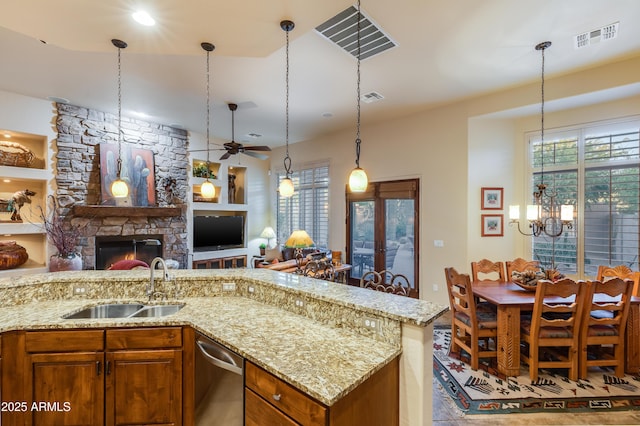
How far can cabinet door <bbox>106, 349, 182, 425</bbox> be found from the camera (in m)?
1.90

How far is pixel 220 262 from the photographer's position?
7094 mm

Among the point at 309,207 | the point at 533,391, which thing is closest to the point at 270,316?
the point at 533,391

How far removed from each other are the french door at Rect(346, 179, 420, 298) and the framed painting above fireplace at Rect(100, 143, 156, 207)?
4085 mm

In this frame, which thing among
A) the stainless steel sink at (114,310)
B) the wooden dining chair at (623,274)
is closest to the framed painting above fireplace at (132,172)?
the stainless steel sink at (114,310)

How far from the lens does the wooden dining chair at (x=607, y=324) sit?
→ 9.00ft

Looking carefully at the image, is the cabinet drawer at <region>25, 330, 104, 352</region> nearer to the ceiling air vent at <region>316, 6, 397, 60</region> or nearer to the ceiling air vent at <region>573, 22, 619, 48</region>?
the ceiling air vent at <region>316, 6, 397, 60</region>

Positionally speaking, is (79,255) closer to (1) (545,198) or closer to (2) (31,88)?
(2) (31,88)

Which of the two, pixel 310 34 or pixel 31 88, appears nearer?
pixel 310 34

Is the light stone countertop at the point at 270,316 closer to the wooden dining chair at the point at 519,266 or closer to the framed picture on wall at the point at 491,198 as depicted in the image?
the wooden dining chair at the point at 519,266

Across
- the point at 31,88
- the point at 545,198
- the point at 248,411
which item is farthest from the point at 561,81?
the point at 31,88

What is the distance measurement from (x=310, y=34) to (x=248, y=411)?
10.5 ft

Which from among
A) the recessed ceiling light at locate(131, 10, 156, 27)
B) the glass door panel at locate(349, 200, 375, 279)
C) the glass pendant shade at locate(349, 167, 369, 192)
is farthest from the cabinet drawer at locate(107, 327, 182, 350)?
the glass door panel at locate(349, 200, 375, 279)

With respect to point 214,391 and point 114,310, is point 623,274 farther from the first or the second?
point 114,310

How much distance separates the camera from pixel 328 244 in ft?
22.4
